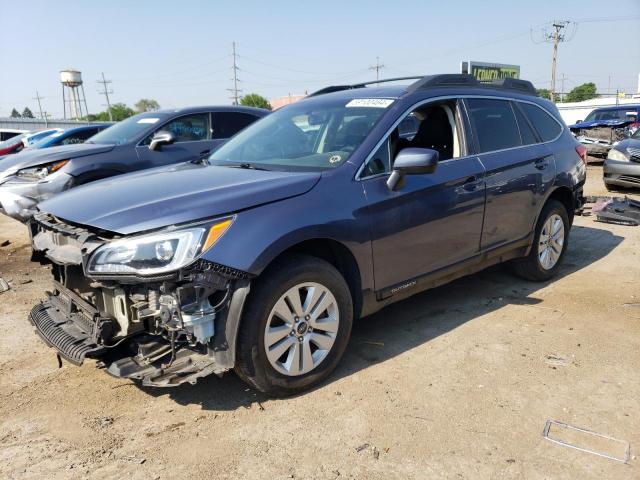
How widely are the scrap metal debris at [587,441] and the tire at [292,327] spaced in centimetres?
127

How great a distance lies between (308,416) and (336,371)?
0.54 m

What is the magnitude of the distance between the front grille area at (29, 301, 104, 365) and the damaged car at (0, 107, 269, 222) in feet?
9.04

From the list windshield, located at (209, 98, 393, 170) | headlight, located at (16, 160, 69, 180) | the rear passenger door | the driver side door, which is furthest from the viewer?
headlight, located at (16, 160, 69, 180)

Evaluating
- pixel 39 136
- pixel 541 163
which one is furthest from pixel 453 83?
pixel 39 136

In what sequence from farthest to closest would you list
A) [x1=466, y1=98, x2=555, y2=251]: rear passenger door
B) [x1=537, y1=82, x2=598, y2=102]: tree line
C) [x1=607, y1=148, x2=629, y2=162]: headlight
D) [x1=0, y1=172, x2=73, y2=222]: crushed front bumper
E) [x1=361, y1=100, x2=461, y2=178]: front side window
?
[x1=537, y1=82, x2=598, y2=102]: tree line
[x1=607, y1=148, x2=629, y2=162]: headlight
[x1=0, y1=172, x2=73, y2=222]: crushed front bumper
[x1=466, y1=98, x2=555, y2=251]: rear passenger door
[x1=361, y1=100, x2=461, y2=178]: front side window

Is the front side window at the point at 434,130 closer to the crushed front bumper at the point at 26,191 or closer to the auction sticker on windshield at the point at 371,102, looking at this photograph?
the auction sticker on windshield at the point at 371,102

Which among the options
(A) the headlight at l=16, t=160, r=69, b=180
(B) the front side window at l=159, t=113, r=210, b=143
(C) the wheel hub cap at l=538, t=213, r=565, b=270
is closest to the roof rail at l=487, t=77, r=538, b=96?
(C) the wheel hub cap at l=538, t=213, r=565, b=270

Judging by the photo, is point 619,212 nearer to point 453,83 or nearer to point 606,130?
point 453,83

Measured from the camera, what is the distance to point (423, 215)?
379 centimetres

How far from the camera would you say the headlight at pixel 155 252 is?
2.74 meters

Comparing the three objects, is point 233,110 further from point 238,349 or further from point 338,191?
point 238,349

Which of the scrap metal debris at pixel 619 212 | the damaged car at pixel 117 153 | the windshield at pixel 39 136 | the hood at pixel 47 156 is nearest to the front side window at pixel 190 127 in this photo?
the damaged car at pixel 117 153

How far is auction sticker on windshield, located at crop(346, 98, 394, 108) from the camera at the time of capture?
3902 mm

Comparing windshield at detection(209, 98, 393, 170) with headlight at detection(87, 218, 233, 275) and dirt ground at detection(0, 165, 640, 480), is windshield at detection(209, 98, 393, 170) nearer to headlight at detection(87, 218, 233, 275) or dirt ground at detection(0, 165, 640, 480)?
Result: headlight at detection(87, 218, 233, 275)
